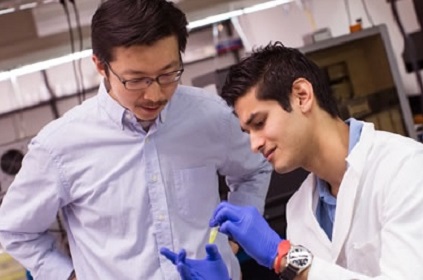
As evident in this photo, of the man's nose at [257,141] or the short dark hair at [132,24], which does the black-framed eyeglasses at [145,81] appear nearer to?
the short dark hair at [132,24]

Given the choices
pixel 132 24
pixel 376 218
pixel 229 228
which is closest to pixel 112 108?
pixel 132 24

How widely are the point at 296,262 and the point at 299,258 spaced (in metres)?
0.01

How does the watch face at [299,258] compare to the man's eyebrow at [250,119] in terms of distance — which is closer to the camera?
the watch face at [299,258]

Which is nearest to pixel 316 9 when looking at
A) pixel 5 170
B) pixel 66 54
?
pixel 66 54

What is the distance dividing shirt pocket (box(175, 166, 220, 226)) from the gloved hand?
1.22 feet

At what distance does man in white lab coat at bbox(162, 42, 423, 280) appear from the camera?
3.46 feet

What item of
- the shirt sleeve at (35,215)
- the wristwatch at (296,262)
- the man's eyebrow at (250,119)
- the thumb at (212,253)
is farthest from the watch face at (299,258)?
the shirt sleeve at (35,215)

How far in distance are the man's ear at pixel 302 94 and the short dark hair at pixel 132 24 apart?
0.35 m

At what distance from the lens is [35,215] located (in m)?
1.56

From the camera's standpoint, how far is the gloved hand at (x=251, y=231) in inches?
43.4

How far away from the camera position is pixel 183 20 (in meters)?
1.40

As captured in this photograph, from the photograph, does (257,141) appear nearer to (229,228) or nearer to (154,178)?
(229,228)

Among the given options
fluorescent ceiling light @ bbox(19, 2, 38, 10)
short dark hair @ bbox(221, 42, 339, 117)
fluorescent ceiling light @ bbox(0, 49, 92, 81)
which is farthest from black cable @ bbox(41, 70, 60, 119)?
short dark hair @ bbox(221, 42, 339, 117)

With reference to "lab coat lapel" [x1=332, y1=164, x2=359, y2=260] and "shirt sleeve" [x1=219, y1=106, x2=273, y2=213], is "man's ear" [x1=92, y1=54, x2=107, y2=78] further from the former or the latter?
"lab coat lapel" [x1=332, y1=164, x2=359, y2=260]
